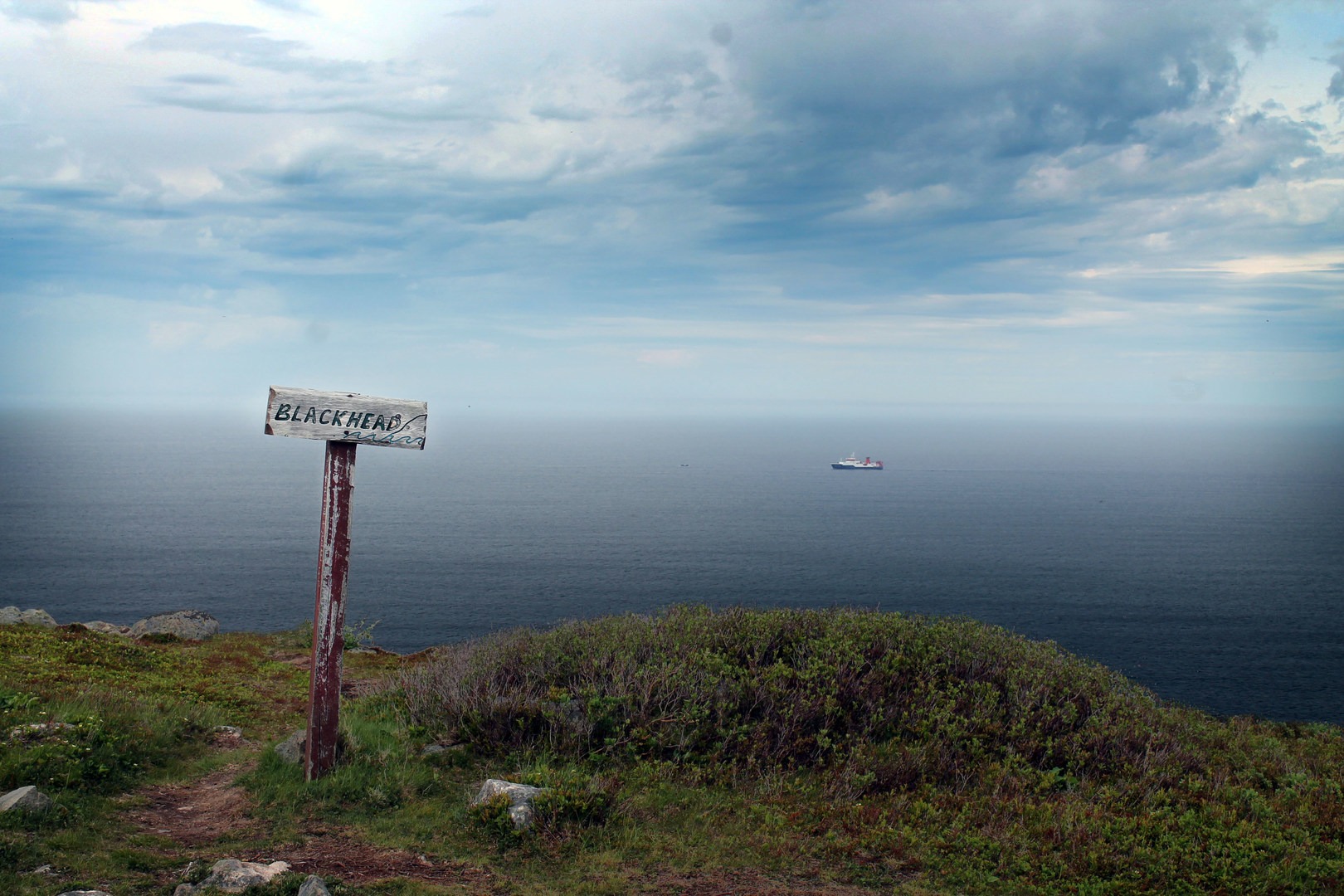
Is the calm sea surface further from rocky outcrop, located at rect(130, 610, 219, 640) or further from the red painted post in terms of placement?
the red painted post

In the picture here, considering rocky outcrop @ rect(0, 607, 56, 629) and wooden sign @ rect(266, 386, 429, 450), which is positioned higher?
wooden sign @ rect(266, 386, 429, 450)

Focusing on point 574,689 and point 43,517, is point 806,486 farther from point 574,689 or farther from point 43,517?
point 574,689

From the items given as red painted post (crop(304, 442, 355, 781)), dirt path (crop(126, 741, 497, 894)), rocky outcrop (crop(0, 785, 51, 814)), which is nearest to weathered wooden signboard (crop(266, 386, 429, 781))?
red painted post (crop(304, 442, 355, 781))

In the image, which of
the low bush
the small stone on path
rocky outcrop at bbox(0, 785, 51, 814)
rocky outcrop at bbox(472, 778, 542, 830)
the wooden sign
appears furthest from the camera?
the low bush

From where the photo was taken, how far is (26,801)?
22.6 ft

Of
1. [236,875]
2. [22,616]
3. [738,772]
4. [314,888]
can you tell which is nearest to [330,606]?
[236,875]

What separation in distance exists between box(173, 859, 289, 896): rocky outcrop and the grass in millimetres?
235

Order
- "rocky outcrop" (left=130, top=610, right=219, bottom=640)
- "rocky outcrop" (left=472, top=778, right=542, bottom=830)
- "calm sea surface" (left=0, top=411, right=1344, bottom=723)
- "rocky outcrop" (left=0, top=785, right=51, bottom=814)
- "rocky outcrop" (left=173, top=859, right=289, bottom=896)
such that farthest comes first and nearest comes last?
1. "calm sea surface" (left=0, top=411, right=1344, bottom=723)
2. "rocky outcrop" (left=130, top=610, right=219, bottom=640)
3. "rocky outcrop" (left=472, top=778, right=542, bottom=830)
4. "rocky outcrop" (left=0, top=785, right=51, bottom=814)
5. "rocky outcrop" (left=173, top=859, right=289, bottom=896)

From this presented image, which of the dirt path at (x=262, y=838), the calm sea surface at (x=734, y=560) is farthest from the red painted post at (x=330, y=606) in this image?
the calm sea surface at (x=734, y=560)

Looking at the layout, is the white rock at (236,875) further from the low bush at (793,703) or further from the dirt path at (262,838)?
the low bush at (793,703)

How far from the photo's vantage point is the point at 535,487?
156 m

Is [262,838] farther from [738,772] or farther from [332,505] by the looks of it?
[738,772]

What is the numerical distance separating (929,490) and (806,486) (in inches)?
989

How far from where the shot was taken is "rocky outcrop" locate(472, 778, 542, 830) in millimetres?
7215
